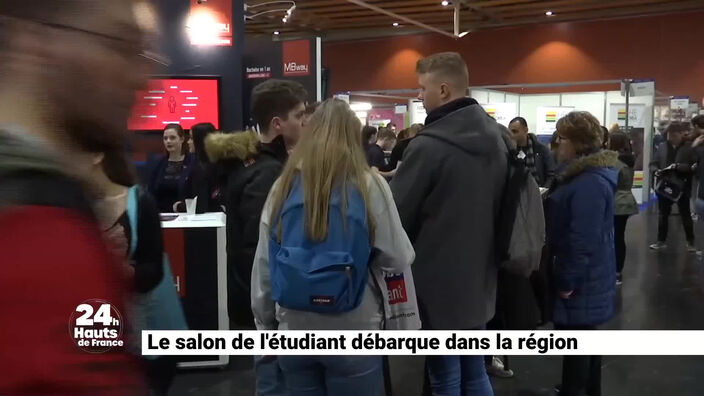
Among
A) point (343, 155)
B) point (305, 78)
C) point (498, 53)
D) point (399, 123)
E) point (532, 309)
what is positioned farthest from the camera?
point (498, 53)

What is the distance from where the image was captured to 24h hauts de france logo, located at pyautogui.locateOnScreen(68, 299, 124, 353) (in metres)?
0.39

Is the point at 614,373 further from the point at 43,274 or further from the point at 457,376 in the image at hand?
the point at 43,274

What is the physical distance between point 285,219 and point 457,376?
1.07 m

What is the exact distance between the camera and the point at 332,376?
177cm

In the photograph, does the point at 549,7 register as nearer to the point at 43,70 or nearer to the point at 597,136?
the point at 597,136

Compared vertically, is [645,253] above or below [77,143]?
below

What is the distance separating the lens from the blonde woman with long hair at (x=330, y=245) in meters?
1.70

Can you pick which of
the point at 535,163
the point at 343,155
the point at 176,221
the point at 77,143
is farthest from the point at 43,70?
the point at 535,163

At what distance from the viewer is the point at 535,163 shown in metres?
5.46

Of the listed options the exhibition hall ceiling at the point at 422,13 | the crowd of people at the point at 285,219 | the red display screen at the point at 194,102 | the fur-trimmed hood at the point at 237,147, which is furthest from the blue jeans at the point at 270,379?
the exhibition hall ceiling at the point at 422,13

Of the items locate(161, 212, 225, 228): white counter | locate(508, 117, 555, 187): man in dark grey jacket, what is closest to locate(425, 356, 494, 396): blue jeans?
locate(161, 212, 225, 228): white counter

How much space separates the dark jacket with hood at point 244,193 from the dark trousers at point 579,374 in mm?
1443

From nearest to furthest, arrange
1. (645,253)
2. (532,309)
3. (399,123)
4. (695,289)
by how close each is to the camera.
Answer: (532,309) → (695,289) → (645,253) → (399,123)

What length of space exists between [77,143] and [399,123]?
12.3 meters
